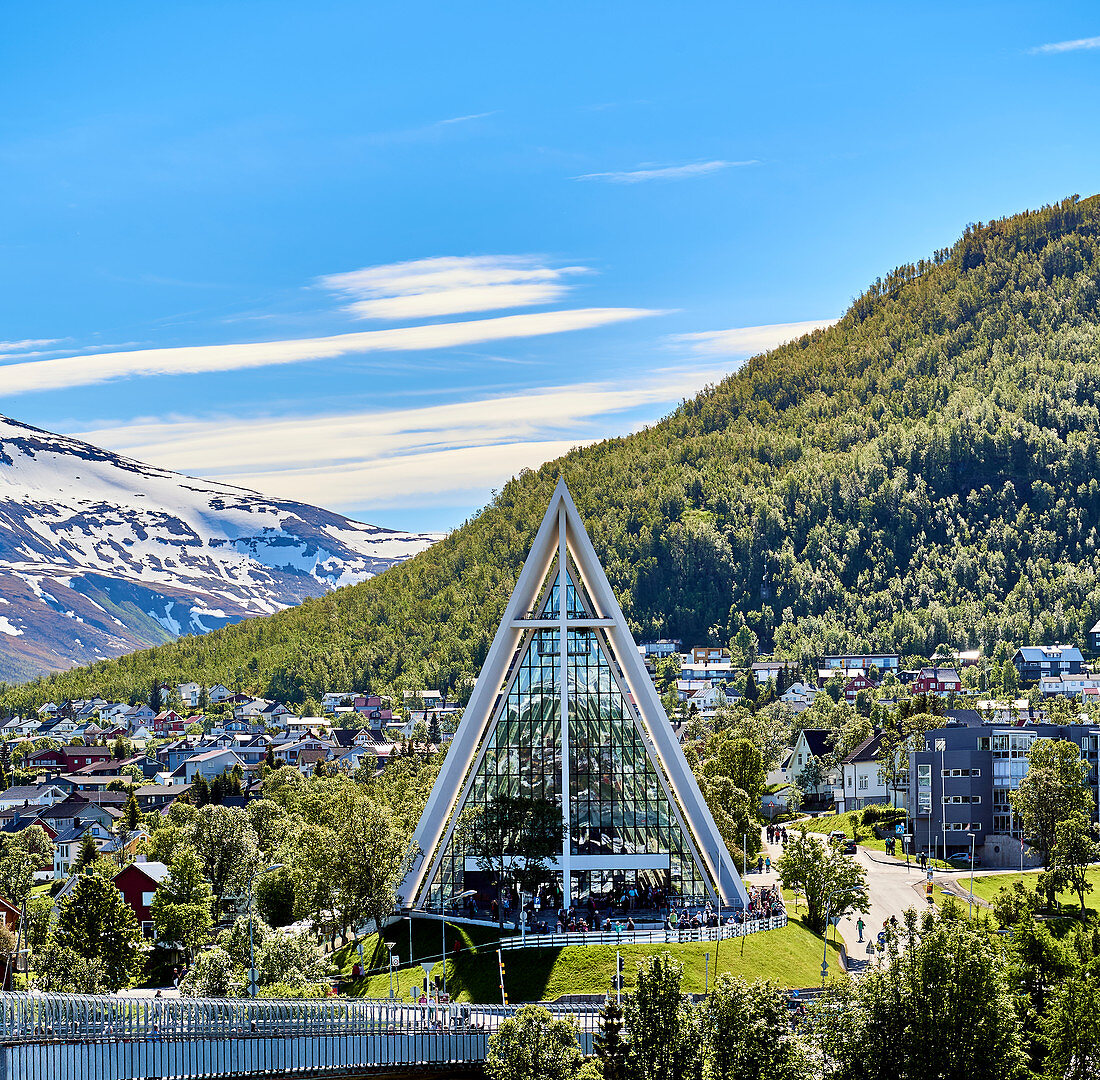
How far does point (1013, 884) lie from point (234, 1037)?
38719 mm

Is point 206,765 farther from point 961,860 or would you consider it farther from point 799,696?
point 961,860

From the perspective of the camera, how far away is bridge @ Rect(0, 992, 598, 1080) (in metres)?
31.6

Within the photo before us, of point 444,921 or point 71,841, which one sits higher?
point 444,921

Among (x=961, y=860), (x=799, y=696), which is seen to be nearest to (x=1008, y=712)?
(x=961, y=860)

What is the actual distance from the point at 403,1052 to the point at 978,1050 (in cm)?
1286

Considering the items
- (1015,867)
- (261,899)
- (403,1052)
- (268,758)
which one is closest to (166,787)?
(268,758)

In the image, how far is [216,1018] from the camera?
34344mm

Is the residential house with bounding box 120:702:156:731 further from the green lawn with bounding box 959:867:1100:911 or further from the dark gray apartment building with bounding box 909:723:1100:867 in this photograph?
the green lawn with bounding box 959:867:1100:911

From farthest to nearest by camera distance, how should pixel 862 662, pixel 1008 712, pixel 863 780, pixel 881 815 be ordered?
pixel 862 662
pixel 1008 712
pixel 863 780
pixel 881 815

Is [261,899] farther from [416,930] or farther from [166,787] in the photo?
[166,787]

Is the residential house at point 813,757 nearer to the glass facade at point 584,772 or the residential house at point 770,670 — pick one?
the residential house at point 770,670

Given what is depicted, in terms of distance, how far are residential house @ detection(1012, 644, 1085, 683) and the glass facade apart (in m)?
118

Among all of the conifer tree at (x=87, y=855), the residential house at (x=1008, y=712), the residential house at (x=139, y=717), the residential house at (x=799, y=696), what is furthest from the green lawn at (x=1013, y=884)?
the residential house at (x=139, y=717)

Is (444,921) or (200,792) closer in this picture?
(444,921)
